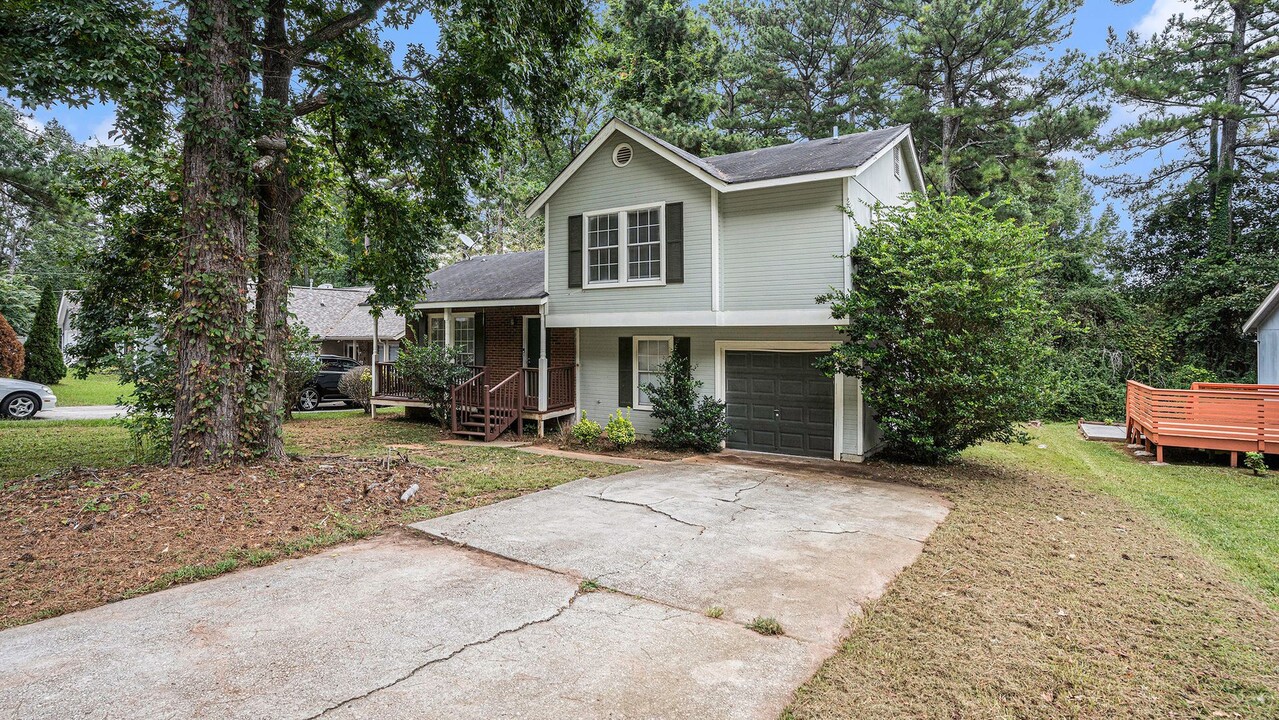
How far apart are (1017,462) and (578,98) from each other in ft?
33.1

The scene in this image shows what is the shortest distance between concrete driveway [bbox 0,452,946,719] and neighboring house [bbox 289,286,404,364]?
55.9 feet

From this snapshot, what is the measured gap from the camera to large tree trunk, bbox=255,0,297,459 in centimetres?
754

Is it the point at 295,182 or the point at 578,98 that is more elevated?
the point at 578,98

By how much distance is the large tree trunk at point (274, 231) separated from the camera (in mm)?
7543

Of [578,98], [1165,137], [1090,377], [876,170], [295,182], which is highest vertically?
[1165,137]

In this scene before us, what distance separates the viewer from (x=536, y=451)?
11297 millimetres

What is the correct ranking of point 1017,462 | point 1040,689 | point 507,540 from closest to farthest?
point 1040,689 → point 507,540 → point 1017,462

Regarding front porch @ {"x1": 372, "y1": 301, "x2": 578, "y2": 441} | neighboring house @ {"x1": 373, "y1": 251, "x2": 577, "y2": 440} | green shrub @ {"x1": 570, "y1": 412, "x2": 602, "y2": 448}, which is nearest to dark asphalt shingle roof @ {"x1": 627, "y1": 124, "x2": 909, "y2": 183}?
neighboring house @ {"x1": 373, "y1": 251, "x2": 577, "y2": 440}

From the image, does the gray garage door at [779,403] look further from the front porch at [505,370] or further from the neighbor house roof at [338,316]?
the neighbor house roof at [338,316]

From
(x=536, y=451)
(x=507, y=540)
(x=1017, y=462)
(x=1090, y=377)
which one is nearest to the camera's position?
(x=507, y=540)

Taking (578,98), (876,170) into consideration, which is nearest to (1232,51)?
(876,170)

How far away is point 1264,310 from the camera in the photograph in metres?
13.4

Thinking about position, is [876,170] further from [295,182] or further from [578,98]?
[295,182]

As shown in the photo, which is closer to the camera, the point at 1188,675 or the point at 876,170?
the point at 1188,675
